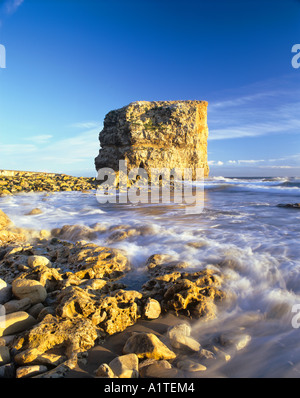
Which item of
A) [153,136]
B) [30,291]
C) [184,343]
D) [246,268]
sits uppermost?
[153,136]

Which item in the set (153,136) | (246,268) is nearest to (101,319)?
(246,268)

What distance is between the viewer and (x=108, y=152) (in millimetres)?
32875

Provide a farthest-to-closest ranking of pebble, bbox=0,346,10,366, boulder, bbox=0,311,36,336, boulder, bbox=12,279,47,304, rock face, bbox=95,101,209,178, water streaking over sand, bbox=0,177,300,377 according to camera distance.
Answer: rock face, bbox=95,101,209,178, boulder, bbox=12,279,47,304, boulder, bbox=0,311,36,336, water streaking over sand, bbox=0,177,300,377, pebble, bbox=0,346,10,366

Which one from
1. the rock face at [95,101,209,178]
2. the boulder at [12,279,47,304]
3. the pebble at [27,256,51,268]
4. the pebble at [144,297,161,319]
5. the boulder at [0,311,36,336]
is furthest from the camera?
the rock face at [95,101,209,178]

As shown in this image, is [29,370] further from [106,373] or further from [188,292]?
[188,292]

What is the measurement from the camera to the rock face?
31.1m

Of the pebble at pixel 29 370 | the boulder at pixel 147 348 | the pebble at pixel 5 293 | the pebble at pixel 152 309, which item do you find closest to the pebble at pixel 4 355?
the pebble at pixel 29 370

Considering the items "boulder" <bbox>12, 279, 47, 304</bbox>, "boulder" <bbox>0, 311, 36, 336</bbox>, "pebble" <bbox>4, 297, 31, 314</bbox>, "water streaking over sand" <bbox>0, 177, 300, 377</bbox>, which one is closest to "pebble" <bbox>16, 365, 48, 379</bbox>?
"boulder" <bbox>0, 311, 36, 336</bbox>

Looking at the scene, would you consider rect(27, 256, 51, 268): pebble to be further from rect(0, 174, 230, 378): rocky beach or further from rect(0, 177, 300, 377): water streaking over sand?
rect(0, 177, 300, 377): water streaking over sand

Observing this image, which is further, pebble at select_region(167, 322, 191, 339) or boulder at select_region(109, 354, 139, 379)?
pebble at select_region(167, 322, 191, 339)

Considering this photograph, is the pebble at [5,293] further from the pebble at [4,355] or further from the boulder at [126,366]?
the boulder at [126,366]

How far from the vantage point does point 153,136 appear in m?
31.9

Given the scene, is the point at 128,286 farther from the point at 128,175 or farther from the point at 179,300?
the point at 128,175
